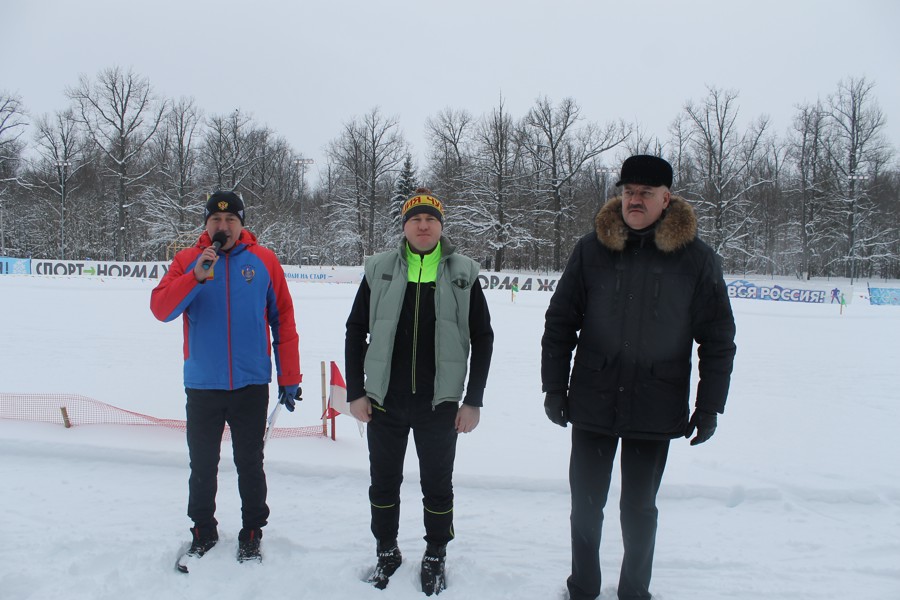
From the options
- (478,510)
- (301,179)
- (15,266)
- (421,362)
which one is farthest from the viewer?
(301,179)

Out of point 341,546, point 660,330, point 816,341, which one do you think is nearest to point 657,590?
point 660,330

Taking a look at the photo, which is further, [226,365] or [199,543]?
[199,543]

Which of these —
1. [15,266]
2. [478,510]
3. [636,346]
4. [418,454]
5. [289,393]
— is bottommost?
[478,510]

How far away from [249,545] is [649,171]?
2.80 metres

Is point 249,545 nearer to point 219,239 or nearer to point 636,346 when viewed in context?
point 219,239

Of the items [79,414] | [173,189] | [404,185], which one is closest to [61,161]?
[173,189]

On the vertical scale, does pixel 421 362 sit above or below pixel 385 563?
above

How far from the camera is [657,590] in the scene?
273 cm

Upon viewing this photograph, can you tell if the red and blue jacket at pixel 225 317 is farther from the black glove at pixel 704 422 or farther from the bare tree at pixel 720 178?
the bare tree at pixel 720 178

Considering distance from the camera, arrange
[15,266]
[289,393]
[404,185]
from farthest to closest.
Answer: [404,185]
[15,266]
[289,393]

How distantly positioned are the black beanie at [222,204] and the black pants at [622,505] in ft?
7.14

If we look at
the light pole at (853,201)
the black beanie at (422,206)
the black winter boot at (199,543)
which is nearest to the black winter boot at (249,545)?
the black winter boot at (199,543)

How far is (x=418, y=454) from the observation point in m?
2.74

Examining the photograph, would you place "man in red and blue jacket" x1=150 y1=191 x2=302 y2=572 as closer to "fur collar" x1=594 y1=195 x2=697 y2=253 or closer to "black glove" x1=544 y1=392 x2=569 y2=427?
"black glove" x1=544 y1=392 x2=569 y2=427
